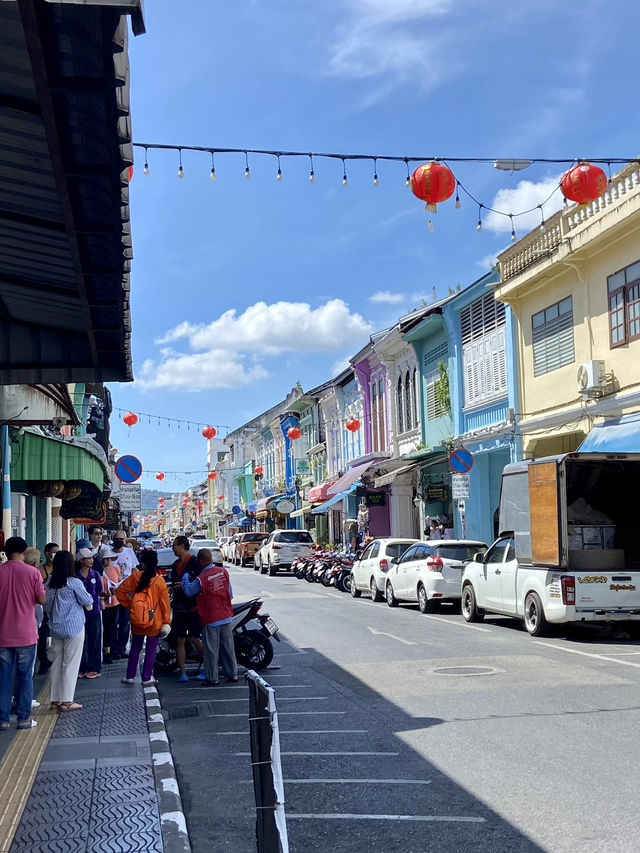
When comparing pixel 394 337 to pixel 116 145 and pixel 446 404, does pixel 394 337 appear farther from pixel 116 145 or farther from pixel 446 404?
pixel 116 145

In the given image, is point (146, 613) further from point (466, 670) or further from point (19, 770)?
point (466, 670)

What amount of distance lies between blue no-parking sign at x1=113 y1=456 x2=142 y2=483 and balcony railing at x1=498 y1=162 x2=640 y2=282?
10450mm

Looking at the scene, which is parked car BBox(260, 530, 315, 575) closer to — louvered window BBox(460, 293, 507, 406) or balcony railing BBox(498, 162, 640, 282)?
louvered window BBox(460, 293, 507, 406)

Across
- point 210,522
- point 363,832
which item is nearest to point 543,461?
point 363,832

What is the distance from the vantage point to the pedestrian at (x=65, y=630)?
9.99 meters

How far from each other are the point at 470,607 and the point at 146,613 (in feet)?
29.2

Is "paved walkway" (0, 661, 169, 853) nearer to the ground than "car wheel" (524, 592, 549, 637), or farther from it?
nearer to the ground

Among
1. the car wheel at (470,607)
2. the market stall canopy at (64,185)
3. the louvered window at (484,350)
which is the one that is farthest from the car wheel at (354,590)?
the market stall canopy at (64,185)

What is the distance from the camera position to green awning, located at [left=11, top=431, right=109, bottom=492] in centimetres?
1678

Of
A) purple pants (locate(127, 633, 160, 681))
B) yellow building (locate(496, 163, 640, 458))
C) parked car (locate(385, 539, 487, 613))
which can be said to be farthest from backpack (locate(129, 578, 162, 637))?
yellow building (locate(496, 163, 640, 458))

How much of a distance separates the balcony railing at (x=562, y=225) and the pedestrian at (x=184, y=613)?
11680 millimetres

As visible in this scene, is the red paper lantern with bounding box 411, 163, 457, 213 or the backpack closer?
the backpack

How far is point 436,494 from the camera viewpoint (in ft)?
107

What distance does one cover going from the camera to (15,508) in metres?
19.5
